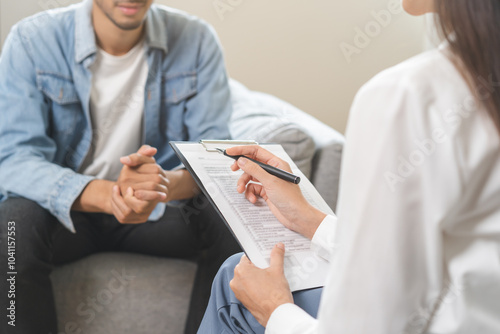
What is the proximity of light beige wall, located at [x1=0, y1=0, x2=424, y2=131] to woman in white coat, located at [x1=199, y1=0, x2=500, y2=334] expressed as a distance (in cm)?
167

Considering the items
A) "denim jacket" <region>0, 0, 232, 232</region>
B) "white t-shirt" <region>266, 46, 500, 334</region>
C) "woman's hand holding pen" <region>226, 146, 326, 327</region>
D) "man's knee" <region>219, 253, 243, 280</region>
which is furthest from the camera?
"denim jacket" <region>0, 0, 232, 232</region>

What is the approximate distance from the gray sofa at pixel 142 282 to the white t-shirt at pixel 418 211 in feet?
2.74

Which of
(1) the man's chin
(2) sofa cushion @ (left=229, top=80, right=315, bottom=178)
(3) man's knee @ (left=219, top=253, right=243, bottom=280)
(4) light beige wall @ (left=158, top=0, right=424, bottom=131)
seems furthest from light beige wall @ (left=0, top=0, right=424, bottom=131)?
(3) man's knee @ (left=219, top=253, right=243, bottom=280)

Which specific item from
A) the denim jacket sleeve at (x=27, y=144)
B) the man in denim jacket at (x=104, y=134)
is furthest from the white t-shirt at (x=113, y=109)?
the denim jacket sleeve at (x=27, y=144)

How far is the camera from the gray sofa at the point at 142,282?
48.6 inches

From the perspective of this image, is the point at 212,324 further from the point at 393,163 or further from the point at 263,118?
the point at 263,118

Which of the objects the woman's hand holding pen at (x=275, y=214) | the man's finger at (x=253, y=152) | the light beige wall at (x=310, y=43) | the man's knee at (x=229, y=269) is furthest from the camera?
the light beige wall at (x=310, y=43)

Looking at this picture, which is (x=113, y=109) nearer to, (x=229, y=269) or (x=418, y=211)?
(x=229, y=269)

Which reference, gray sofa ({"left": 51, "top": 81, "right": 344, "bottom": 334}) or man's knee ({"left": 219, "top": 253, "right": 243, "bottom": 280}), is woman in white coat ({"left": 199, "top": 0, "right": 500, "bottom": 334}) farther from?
gray sofa ({"left": 51, "top": 81, "right": 344, "bottom": 334})

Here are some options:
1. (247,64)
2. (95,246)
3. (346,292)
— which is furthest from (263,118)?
(346,292)

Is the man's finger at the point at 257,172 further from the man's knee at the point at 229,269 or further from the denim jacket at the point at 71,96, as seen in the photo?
the denim jacket at the point at 71,96

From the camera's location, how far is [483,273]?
49 centimetres

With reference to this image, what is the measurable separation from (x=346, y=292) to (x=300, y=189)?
1.32ft

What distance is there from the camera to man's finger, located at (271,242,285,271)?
0.71 meters
